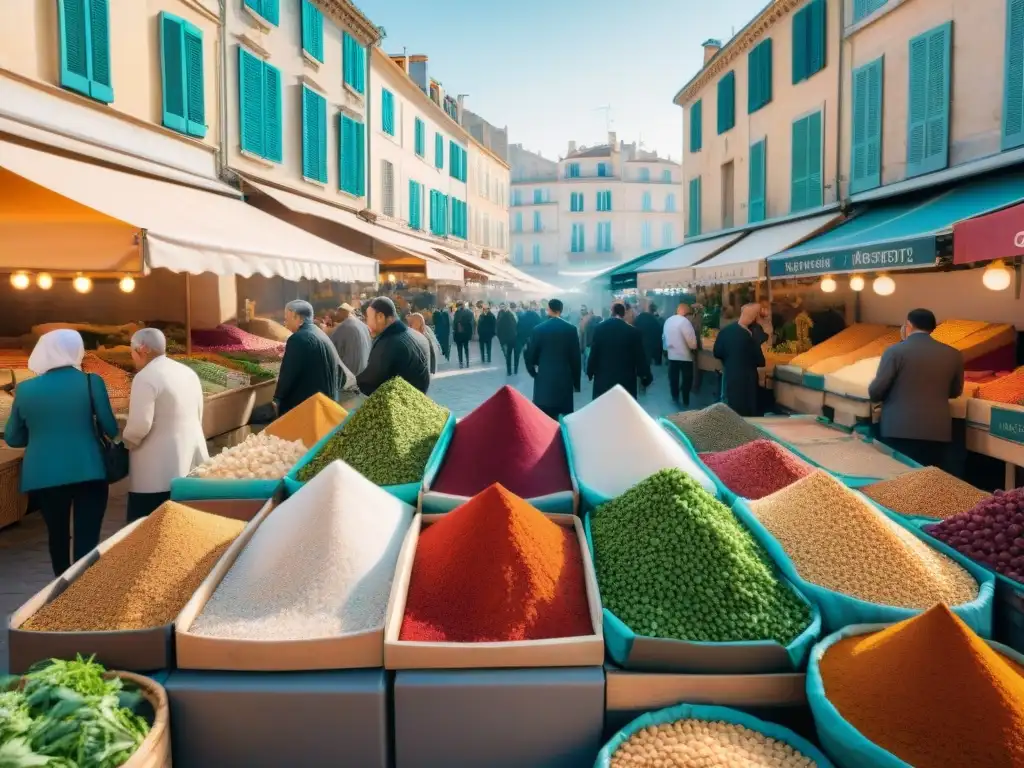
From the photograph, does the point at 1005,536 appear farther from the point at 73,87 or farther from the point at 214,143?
the point at 214,143

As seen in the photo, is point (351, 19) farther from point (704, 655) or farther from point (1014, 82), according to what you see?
point (704, 655)

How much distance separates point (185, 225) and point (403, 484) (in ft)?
12.0

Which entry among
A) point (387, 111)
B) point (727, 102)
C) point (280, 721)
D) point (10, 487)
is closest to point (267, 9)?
point (387, 111)

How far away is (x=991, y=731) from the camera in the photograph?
209 cm

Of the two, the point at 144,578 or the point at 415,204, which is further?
the point at 415,204

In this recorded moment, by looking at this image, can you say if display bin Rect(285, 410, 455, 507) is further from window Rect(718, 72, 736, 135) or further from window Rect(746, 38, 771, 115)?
window Rect(718, 72, 736, 135)

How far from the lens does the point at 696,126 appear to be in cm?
1962

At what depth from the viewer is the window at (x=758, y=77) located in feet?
48.9

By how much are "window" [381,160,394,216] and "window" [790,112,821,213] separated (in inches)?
395

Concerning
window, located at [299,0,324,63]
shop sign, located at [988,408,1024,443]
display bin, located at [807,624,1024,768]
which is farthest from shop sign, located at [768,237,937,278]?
window, located at [299,0,324,63]

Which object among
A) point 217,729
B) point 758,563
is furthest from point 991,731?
point 217,729

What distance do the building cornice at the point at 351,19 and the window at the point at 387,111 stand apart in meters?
1.81

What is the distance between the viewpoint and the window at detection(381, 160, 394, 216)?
63.7 feet

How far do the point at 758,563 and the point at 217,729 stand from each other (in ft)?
6.38
